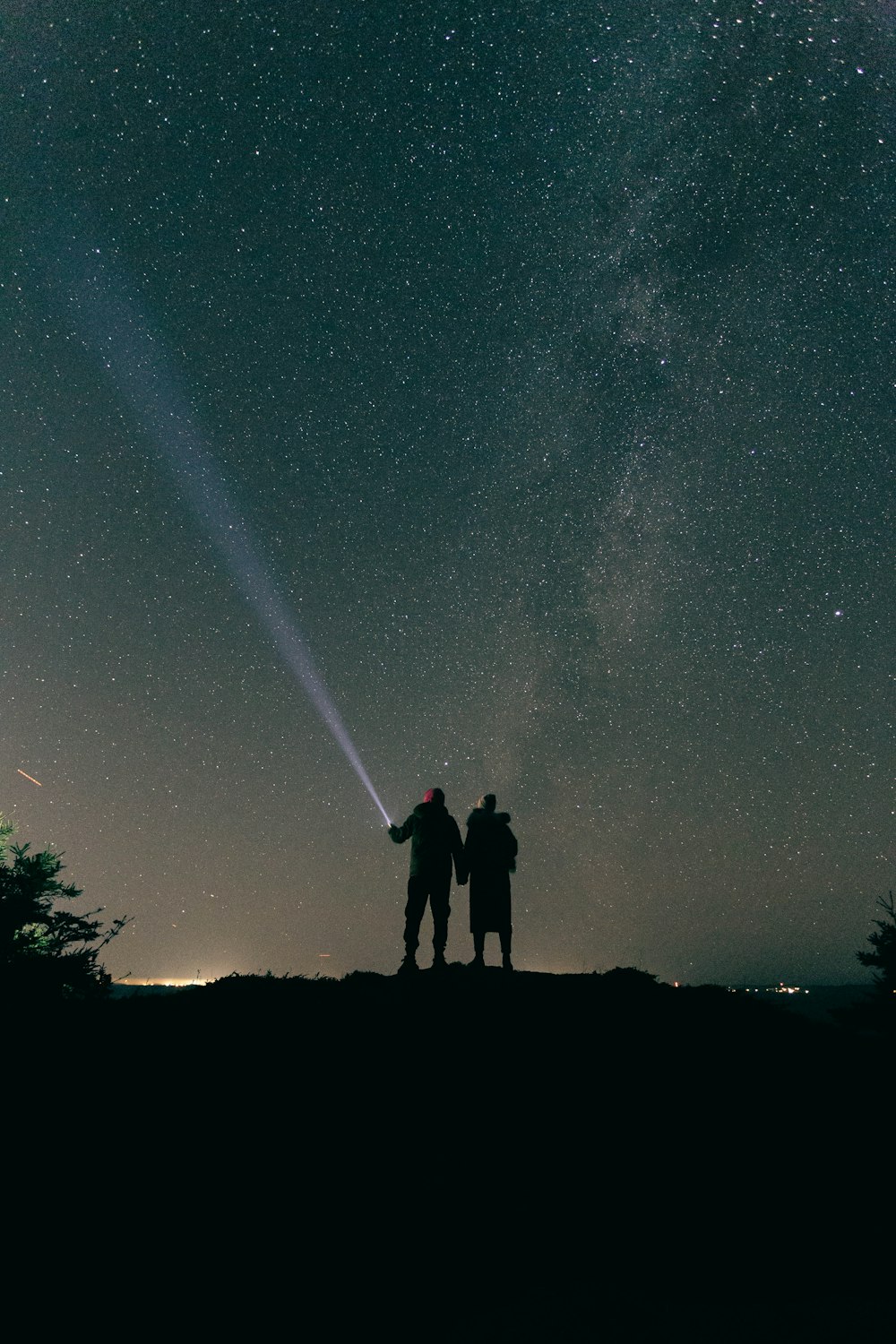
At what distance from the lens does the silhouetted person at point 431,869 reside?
355 inches

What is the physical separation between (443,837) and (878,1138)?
18.8 ft

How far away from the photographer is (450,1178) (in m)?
3.84

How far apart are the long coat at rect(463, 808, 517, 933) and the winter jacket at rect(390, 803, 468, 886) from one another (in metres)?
0.26

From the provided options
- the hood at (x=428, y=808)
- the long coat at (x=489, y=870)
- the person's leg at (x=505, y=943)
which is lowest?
the person's leg at (x=505, y=943)

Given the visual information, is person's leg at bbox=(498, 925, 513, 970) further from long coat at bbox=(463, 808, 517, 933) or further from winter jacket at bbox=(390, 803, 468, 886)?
winter jacket at bbox=(390, 803, 468, 886)

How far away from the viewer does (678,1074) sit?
5359mm

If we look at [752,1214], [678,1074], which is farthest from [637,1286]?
[678,1074]

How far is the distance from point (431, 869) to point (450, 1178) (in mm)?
5171

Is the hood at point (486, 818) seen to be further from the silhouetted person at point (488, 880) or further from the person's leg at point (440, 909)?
the person's leg at point (440, 909)

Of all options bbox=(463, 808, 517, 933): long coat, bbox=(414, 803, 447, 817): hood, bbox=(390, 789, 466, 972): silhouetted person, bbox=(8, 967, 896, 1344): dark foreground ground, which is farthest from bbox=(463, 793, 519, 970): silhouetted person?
bbox=(8, 967, 896, 1344): dark foreground ground

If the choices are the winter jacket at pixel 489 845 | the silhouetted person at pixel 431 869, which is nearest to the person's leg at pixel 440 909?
the silhouetted person at pixel 431 869

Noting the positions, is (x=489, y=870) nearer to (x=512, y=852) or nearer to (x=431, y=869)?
(x=512, y=852)

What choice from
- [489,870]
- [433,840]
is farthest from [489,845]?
[433,840]

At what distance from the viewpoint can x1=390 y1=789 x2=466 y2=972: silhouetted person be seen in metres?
9.02
